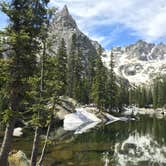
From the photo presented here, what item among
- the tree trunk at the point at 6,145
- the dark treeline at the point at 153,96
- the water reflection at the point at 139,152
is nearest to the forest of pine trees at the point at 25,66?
the tree trunk at the point at 6,145

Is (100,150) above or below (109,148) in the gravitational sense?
below

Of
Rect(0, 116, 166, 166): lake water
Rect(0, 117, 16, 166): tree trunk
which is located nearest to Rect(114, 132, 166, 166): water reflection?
Rect(0, 116, 166, 166): lake water

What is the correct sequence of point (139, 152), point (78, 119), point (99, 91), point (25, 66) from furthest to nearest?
point (99, 91), point (78, 119), point (139, 152), point (25, 66)

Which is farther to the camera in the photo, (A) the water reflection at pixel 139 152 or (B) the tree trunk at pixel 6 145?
(A) the water reflection at pixel 139 152

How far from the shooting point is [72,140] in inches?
2067

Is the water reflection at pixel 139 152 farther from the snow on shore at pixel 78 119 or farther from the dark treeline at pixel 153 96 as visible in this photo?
the dark treeline at pixel 153 96

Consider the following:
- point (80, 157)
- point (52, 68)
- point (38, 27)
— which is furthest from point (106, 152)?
point (38, 27)

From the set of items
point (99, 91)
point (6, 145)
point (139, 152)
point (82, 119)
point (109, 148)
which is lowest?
point (139, 152)

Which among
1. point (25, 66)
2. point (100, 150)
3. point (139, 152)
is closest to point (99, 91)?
point (100, 150)

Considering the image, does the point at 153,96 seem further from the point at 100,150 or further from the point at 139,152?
the point at 100,150

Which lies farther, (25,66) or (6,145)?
(25,66)

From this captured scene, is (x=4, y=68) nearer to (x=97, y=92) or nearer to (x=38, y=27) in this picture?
(x=38, y=27)

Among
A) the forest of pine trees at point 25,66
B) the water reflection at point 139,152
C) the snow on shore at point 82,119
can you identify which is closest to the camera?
the forest of pine trees at point 25,66

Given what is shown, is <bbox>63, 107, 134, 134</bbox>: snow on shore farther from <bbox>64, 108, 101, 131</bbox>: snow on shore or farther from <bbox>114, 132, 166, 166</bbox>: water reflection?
<bbox>114, 132, 166, 166</bbox>: water reflection
